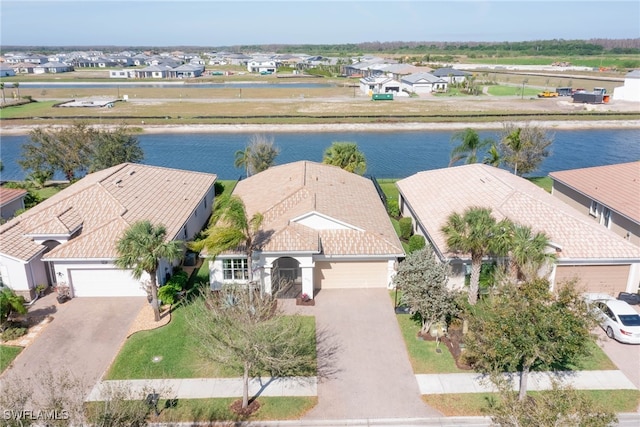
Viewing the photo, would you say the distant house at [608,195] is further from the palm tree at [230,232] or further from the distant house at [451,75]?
the distant house at [451,75]

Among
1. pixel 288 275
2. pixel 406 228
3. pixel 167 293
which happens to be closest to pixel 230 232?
pixel 167 293

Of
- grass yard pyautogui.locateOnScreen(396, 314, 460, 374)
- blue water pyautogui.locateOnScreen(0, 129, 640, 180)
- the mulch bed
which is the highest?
the mulch bed

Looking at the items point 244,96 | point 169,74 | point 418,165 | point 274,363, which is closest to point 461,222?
point 274,363

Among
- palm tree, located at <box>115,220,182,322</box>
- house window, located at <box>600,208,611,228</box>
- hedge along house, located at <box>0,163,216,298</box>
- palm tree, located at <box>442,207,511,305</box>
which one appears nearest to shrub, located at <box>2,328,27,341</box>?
hedge along house, located at <box>0,163,216,298</box>

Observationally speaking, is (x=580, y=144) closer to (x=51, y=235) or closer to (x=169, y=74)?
(x=51, y=235)

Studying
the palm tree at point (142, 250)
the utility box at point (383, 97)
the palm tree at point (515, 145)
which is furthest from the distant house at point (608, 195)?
the utility box at point (383, 97)

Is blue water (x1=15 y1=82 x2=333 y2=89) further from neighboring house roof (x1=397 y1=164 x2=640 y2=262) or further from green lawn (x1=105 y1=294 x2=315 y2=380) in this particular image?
green lawn (x1=105 y1=294 x2=315 y2=380)

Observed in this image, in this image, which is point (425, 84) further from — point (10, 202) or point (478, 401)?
point (478, 401)
